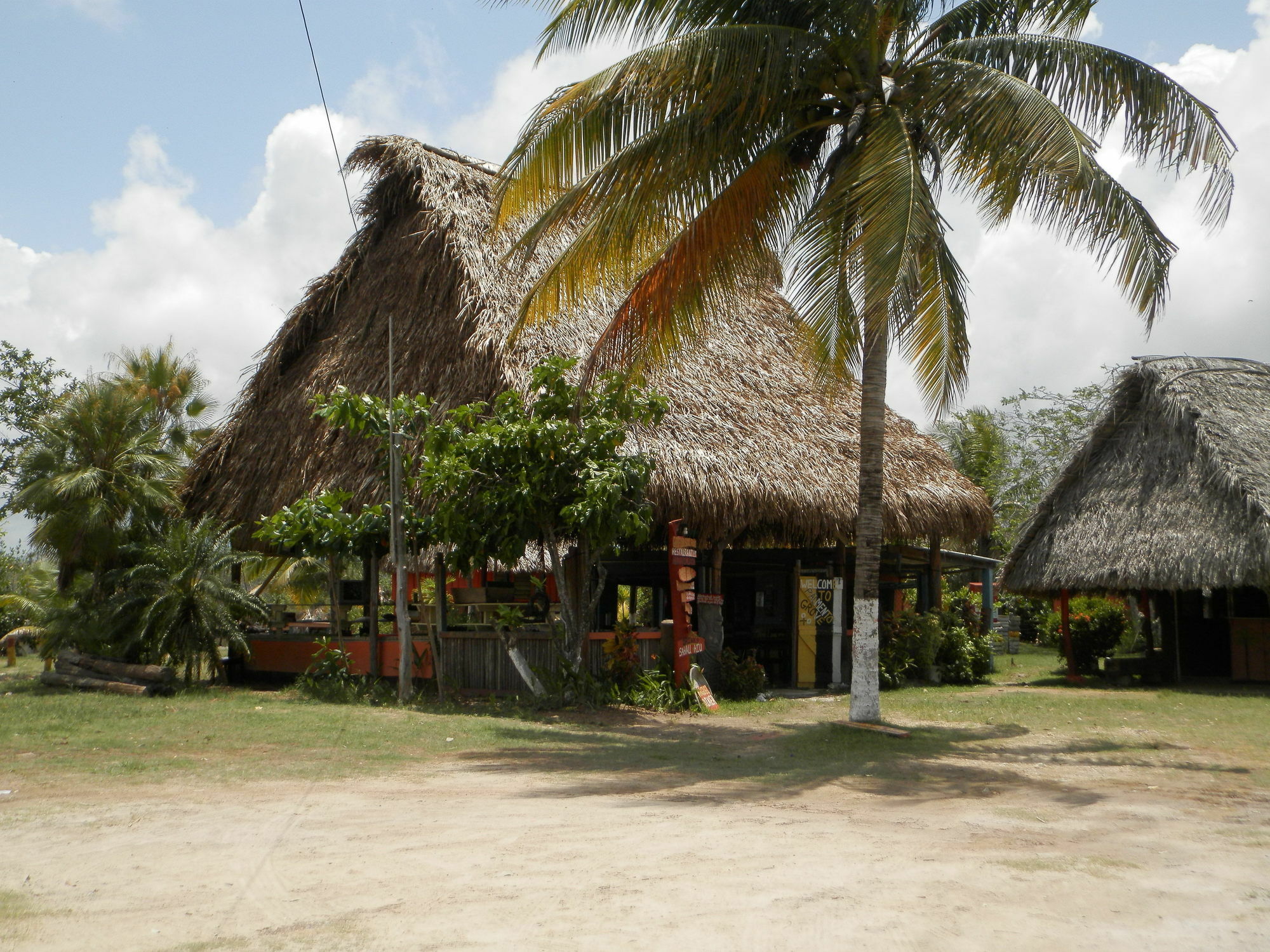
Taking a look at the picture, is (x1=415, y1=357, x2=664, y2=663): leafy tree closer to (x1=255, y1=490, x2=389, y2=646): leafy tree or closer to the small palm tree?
(x1=255, y1=490, x2=389, y2=646): leafy tree

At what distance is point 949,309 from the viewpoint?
364 inches

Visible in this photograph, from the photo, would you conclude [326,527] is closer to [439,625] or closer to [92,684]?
[439,625]

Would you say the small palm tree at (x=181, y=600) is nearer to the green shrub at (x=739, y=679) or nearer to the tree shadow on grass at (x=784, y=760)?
the tree shadow on grass at (x=784, y=760)

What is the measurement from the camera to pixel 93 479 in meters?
Answer: 14.0

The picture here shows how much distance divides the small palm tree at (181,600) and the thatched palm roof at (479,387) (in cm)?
130

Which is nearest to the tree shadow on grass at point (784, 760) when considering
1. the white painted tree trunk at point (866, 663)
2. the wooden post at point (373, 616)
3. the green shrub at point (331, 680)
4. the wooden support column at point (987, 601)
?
the white painted tree trunk at point (866, 663)

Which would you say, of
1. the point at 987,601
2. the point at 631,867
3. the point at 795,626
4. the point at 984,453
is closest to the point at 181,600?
the point at 795,626

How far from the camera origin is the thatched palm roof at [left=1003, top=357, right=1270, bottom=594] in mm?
14258

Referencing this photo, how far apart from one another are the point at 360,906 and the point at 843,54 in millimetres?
8138

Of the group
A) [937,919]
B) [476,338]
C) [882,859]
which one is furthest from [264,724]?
[937,919]

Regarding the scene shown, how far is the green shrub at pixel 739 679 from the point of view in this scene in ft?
42.7

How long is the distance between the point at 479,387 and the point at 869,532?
5135 millimetres

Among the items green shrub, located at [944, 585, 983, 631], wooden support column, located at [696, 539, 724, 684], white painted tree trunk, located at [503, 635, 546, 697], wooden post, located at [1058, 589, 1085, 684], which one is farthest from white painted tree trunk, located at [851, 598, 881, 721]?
wooden post, located at [1058, 589, 1085, 684]

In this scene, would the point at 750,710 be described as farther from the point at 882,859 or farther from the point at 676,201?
the point at 882,859
